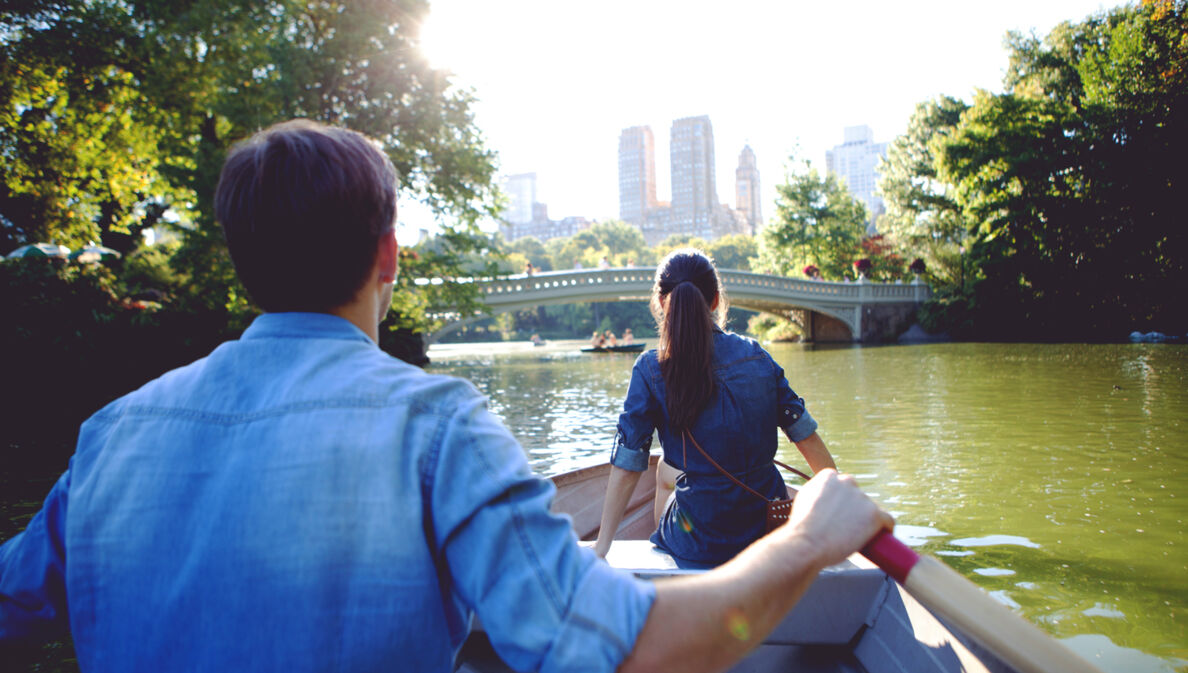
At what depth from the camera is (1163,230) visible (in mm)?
16703

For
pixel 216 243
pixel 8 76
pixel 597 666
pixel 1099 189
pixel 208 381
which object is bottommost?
pixel 597 666

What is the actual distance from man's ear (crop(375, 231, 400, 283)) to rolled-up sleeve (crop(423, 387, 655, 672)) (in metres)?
0.25

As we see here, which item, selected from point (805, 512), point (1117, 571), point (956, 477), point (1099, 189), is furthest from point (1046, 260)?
point (805, 512)

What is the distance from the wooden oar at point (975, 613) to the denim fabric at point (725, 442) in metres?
1.18

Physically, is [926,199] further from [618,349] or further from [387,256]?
[387,256]

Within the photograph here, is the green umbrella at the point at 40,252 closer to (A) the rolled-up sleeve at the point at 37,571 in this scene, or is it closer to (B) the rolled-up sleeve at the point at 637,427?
(B) the rolled-up sleeve at the point at 637,427

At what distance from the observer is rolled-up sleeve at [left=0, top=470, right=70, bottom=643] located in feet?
2.20

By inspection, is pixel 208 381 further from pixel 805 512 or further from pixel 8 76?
pixel 8 76

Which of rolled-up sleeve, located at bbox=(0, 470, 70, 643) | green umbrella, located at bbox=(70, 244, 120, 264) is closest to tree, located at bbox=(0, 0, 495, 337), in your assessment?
green umbrella, located at bbox=(70, 244, 120, 264)

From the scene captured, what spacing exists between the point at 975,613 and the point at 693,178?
4245 inches

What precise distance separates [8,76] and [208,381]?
12783 millimetres

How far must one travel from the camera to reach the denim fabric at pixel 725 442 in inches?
74.9

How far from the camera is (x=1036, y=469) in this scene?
4.80 m

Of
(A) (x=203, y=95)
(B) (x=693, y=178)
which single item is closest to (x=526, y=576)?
(A) (x=203, y=95)
